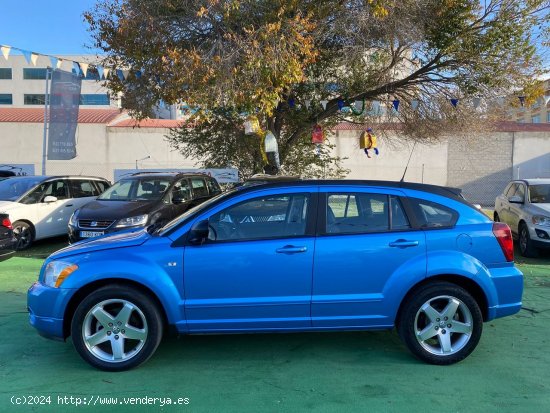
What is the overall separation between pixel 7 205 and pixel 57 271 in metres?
6.33

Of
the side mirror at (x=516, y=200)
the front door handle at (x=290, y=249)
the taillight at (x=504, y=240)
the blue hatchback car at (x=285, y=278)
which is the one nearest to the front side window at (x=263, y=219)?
the blue hatchback car at (x=285, y=278)

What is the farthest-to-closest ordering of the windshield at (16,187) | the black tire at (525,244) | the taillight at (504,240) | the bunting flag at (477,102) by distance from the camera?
the bunting flag at (477,102)
the windshield at (16,187)
the black tire at (525,244)
the taillight at (504,240)

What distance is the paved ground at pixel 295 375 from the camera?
335 cm

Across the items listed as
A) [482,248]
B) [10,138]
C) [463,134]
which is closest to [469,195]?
[463,134]

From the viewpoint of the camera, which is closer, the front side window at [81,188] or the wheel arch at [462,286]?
the wheel arch at [462,286]

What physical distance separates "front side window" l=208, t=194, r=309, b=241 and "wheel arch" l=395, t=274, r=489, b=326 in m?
1.10

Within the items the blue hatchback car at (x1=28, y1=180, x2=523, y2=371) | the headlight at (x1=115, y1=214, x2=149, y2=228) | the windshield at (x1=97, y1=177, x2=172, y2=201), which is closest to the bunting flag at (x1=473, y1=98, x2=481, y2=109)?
the windshield at (x1=97, y1=177, x2=172, y2=201)

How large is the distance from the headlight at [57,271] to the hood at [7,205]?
600 cm

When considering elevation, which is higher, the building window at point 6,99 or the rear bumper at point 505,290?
the building window at point 6,99

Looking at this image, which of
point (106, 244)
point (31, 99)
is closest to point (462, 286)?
point (106, 244)

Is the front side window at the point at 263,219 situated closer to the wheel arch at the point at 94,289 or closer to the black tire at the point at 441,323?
the wheel arch at the point at 94,289

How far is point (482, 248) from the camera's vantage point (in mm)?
3992

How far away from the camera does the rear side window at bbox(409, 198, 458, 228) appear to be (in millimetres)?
4066

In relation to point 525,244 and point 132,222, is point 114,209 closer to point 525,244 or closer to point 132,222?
point 132,222
